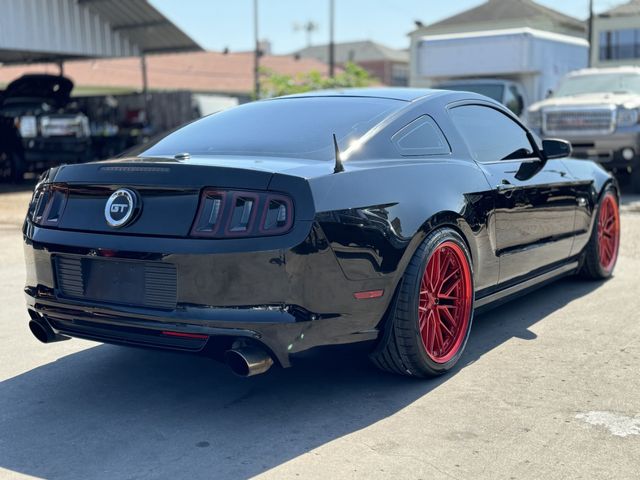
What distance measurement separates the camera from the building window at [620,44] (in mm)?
52750

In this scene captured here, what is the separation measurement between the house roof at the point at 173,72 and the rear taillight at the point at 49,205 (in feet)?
138

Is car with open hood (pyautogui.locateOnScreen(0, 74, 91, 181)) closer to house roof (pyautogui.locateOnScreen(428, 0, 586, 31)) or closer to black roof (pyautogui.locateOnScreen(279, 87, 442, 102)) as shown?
black roof (pyautogui.locateOnScreen(279, 87, 442, 102))

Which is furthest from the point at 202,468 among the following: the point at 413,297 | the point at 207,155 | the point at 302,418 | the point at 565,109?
the point at 565,109

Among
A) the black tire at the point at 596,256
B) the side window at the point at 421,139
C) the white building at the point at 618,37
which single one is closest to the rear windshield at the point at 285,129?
the side window at the point at 421,139

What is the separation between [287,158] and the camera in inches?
154

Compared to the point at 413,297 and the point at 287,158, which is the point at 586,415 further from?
the point at 287,158

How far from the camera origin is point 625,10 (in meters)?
52.9

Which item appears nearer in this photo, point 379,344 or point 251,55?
point 379,344

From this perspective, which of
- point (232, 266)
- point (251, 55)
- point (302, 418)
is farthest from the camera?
point (251, 55)

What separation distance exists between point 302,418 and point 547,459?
1.06 meters

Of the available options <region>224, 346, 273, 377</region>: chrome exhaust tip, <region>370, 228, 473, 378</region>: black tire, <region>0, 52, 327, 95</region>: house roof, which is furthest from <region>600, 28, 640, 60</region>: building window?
<region>224, 346, 273, 377</region>: chrome exhaust tip

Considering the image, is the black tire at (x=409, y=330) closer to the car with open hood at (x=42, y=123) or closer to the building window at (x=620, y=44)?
the car with open hood at (x=42, y=123)

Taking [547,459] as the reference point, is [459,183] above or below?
above

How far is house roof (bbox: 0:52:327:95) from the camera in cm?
4819
